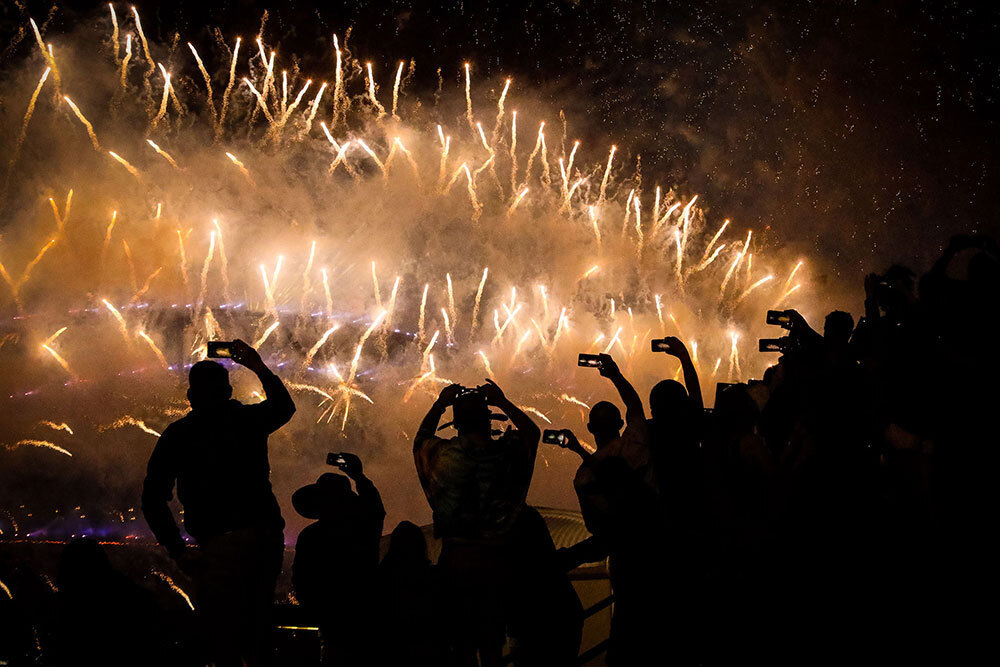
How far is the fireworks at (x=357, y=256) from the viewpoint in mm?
16906

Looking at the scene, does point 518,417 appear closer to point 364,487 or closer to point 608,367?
point 608,367

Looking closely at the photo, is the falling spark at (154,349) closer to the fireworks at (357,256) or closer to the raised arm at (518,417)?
the fireworks at (357,256)

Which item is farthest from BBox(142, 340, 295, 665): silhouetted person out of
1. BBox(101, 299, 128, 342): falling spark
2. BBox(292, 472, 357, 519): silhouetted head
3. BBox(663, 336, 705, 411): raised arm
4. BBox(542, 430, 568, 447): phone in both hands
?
BBox(101, 299, 128, 342): falling spark

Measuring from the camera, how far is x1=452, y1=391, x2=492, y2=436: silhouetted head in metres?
3.34

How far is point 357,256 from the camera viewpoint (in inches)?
784

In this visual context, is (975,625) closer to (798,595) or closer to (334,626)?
(798,595)

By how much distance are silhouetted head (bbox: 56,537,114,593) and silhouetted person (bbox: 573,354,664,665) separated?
1.87 meters

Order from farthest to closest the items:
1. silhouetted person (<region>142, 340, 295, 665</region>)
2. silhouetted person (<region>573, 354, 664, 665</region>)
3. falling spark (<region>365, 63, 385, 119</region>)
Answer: falling spark (<region>365, 63, 385, 119</region>) < silhouetted person (<region>142, 340, 295, 665</region>) < silhouetted person (<region>573, 354, 664, 665</region>)

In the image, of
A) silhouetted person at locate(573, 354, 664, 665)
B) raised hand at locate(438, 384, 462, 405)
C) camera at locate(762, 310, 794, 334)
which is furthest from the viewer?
camera at locate(762, 310, 794, 334)

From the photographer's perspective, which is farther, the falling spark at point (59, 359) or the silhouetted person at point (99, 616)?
the falling spark at point (59, 359)

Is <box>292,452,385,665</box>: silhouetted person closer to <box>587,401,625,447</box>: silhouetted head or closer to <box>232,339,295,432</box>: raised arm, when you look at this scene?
<box>232,339,295,432</box>: raised arm

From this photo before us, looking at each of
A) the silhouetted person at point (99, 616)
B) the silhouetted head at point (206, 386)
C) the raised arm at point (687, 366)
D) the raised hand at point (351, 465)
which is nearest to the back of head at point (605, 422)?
the raised arm at point (687, 366)

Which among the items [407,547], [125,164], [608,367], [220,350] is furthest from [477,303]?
[220,350]

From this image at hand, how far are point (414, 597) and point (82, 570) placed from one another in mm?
1384
